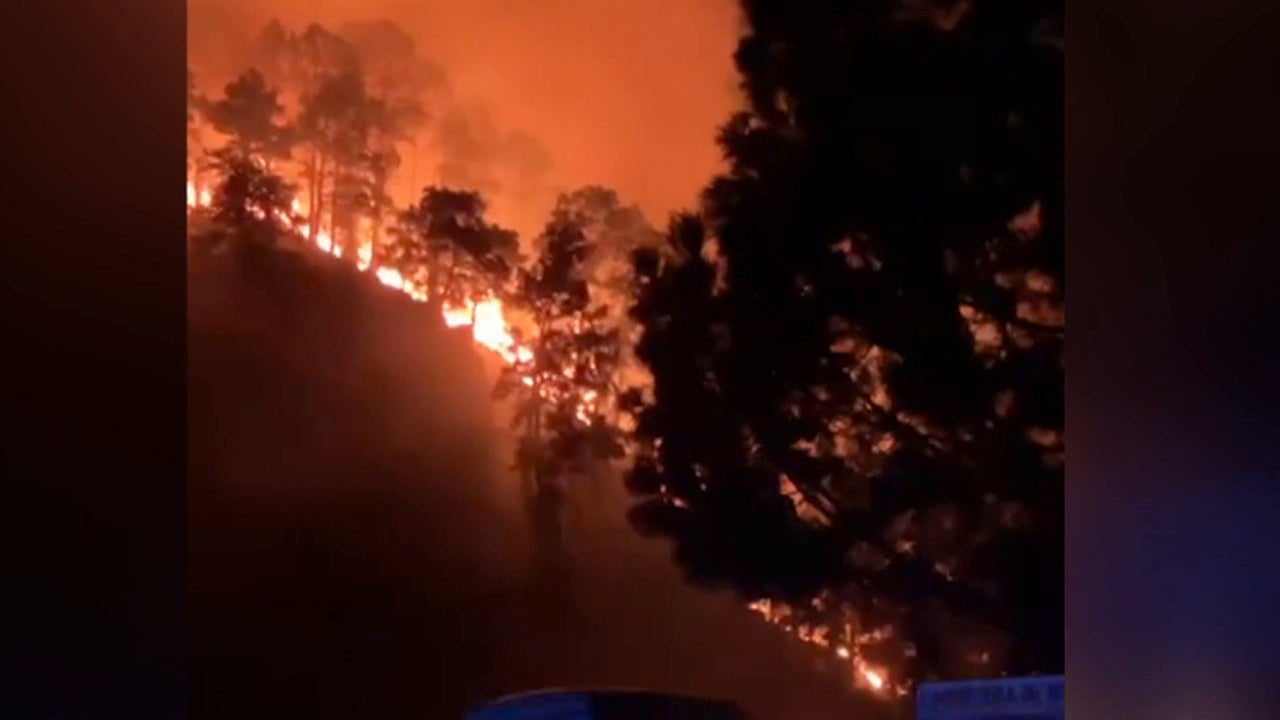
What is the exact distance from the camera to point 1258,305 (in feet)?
7.72

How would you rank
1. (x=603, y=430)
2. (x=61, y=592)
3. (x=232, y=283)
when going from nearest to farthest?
(x=61, y=592) → (x=232, y=283) → (x=603, y=430)

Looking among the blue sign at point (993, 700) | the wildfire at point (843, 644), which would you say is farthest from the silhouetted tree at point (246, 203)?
the blue sign at point (993, 700)

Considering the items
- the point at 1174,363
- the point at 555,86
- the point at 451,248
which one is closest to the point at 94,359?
the point at 451,248

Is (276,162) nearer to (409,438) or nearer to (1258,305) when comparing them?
(409,438)

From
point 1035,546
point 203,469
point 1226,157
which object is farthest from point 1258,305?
point 203,469

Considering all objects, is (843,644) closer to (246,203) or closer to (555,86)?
(555,86)

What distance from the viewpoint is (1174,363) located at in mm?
2359

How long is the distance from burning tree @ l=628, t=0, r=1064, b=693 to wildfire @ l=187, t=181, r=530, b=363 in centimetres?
23

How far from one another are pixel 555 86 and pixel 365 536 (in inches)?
29.8

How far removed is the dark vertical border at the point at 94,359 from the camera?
5.57ft

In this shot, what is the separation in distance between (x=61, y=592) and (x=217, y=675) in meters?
0.25

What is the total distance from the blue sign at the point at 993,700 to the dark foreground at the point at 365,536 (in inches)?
18.9

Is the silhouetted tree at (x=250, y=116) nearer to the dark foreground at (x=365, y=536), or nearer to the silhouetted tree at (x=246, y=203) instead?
the silhouetted tree at (x=246, y=203)

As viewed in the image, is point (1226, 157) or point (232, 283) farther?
point (1226, 157)
